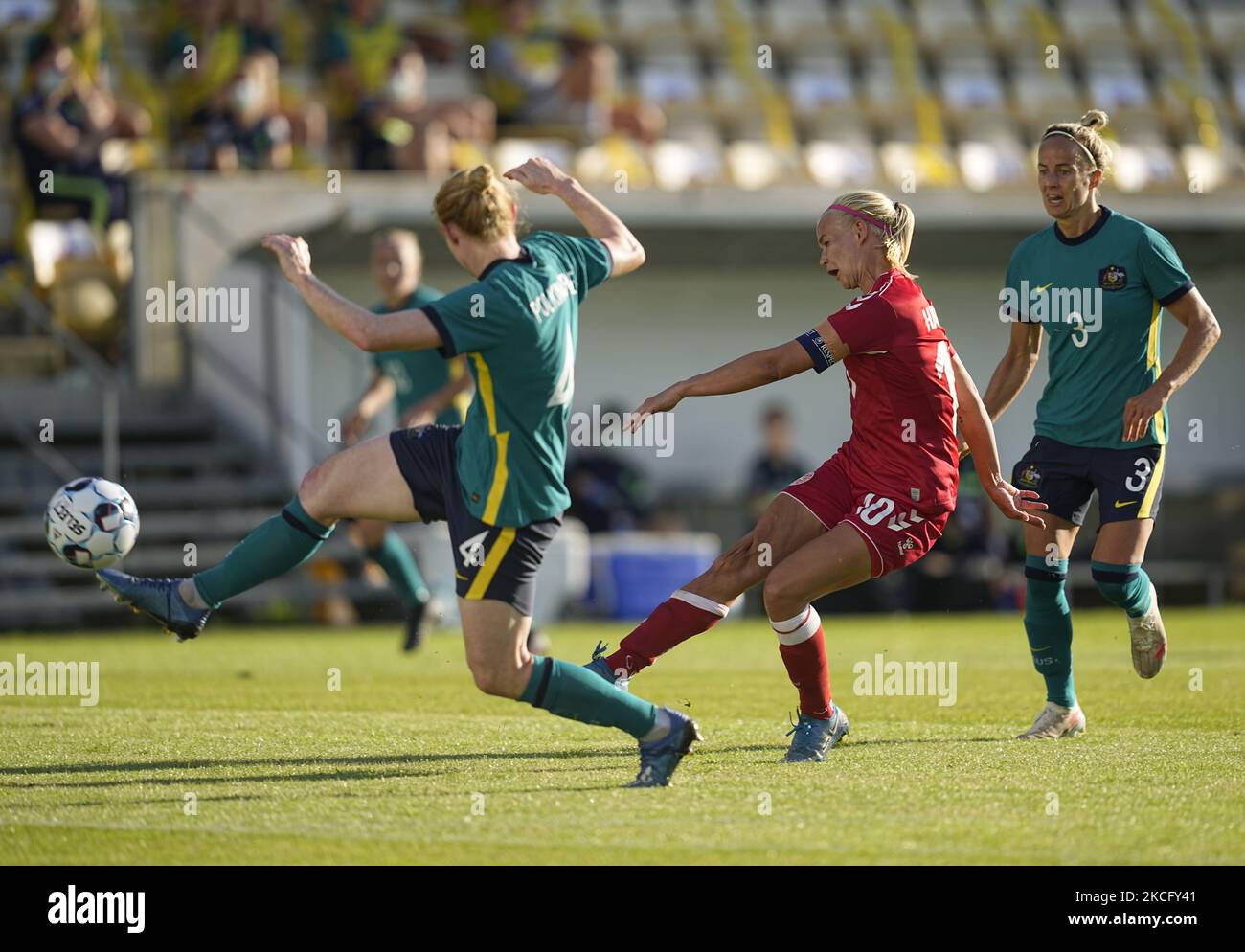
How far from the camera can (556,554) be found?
46.2 ft

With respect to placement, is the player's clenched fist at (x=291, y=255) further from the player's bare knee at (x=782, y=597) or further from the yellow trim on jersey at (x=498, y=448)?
the player's bare knee at (x=782, y=597)

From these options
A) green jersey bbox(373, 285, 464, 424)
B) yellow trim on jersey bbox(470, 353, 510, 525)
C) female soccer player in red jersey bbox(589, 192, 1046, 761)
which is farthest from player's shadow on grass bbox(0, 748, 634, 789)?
green jersey bbox(373, 285, 464, 424)

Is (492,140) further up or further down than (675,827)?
further up

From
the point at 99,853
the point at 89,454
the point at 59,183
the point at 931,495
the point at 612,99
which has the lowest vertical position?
the point at 99,853

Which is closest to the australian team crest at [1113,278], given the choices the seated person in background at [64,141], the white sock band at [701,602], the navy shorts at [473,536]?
the white sock band at [701,602]

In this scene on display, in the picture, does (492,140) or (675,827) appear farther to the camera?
(492,140)

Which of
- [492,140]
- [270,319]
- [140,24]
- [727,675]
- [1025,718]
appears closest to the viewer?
[1025,718]

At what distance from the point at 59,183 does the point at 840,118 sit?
9.48 m

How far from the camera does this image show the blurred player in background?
10.0 metres

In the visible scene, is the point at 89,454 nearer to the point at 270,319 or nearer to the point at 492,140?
the point at 270,319

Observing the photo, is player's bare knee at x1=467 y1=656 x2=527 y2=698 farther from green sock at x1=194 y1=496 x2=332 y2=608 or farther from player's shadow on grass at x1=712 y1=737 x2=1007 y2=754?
player's shadow on grass at x1=712 y1=737 x2=1007 y2=754

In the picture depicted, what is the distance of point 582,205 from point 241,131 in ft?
37.5

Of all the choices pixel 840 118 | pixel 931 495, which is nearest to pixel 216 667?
pixel 931 495

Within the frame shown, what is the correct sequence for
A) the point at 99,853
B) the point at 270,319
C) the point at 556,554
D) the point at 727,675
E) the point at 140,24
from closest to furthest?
the point at 99,853, the point at 727,675, the point at 556,554, the point at 270,319, the point at 140,24
